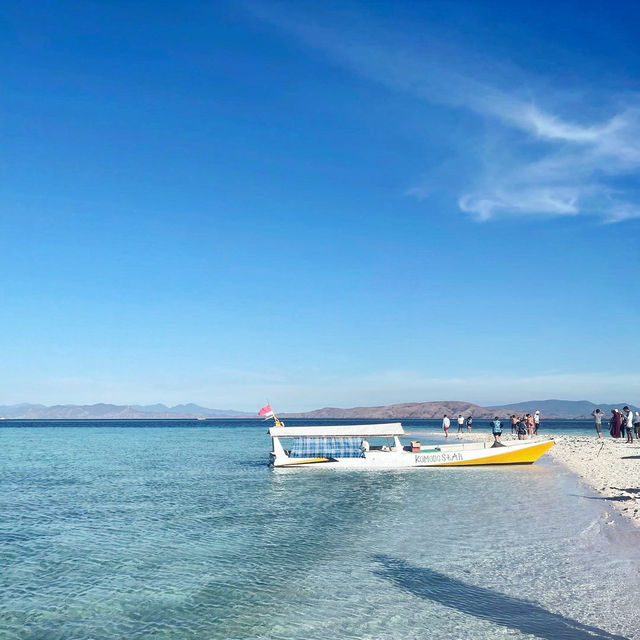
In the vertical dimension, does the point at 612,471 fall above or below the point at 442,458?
below

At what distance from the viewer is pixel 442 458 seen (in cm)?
3959

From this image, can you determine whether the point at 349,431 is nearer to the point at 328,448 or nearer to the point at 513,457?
the point at 328,448

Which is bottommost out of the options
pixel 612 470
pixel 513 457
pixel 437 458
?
pixel 612 470

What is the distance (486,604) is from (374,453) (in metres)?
26.9

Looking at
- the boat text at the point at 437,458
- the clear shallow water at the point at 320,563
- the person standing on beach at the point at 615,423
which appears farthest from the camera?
the person standing on beach at the point at 615,423

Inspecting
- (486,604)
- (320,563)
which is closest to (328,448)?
(320,563)

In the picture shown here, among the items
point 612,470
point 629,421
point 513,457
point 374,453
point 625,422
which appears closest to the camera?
point 612,470

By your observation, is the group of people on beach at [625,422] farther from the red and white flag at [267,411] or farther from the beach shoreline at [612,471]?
the red and white flag at [267,411]

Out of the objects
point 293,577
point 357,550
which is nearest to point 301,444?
point 357,550

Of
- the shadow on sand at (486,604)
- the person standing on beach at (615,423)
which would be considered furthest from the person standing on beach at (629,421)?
the shadow on sand at (486,604)

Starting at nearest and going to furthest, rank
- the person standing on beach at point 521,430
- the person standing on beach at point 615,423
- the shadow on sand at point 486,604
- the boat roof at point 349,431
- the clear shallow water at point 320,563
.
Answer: the shadow on sand at point 486,604, the clear shallow water at point 320,563, the boat roof at point 349,431, the person standing on beach at point 615,423, the person standing on beach at point 521,430

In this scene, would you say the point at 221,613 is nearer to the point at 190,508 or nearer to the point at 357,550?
the point at 357,550

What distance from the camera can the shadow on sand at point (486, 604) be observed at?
11055mm

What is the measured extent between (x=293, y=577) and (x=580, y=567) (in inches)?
301
